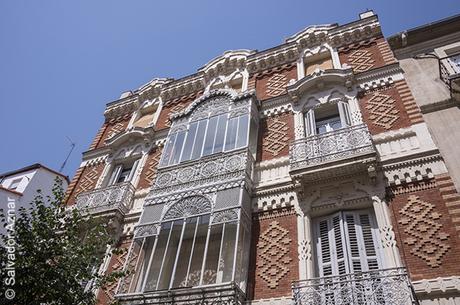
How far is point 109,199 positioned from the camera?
12320mm

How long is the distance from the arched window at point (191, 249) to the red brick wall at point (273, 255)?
0.33m

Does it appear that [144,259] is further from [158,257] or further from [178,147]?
[178,147]

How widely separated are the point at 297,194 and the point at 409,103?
14.3 ft

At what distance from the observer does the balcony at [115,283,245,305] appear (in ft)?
25.6

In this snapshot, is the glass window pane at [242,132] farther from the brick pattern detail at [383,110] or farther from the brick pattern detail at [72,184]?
the brick pattern detail at [72,184]

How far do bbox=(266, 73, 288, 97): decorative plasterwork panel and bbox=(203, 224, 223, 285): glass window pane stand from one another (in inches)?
252

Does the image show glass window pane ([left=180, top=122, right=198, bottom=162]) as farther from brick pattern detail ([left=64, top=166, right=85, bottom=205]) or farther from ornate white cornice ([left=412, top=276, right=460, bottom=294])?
ornate white cornice ([left=412, top=276, right=460, bottom=294])

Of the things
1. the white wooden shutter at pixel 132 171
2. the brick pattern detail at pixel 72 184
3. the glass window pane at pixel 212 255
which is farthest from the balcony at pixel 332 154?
the brick pattern detail at pixel 72 184

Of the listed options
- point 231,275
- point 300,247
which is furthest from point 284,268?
point 231,275

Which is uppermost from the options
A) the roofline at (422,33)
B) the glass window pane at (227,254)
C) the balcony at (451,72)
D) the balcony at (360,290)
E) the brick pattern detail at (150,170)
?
the roofline at (422,33)

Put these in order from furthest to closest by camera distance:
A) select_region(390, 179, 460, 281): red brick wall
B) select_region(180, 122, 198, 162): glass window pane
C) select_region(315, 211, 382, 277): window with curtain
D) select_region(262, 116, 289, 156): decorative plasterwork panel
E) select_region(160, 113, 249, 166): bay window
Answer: select_region(180, 122, 198, 162): glass window pane, select_region(160, 113, 249, 166): bay window, select_region(262, 116, 289, 156): decorative plasterwork panel, select_region(315, 211, 382, 277): window with curtain, select_region(390, 179, 460, 281): red brick wall

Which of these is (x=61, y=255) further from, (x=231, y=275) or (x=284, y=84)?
(x=284, y=84)

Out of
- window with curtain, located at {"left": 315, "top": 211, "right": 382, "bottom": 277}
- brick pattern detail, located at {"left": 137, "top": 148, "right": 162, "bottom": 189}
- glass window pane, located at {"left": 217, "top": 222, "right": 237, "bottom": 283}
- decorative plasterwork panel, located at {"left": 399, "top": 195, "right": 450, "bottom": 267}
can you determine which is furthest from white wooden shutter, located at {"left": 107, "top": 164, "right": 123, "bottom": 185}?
decorative plasterwork panel, located at {"left": 399, "top": 195, "right": 450, "bottom": 267}

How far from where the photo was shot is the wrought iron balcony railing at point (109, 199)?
11867 mm
